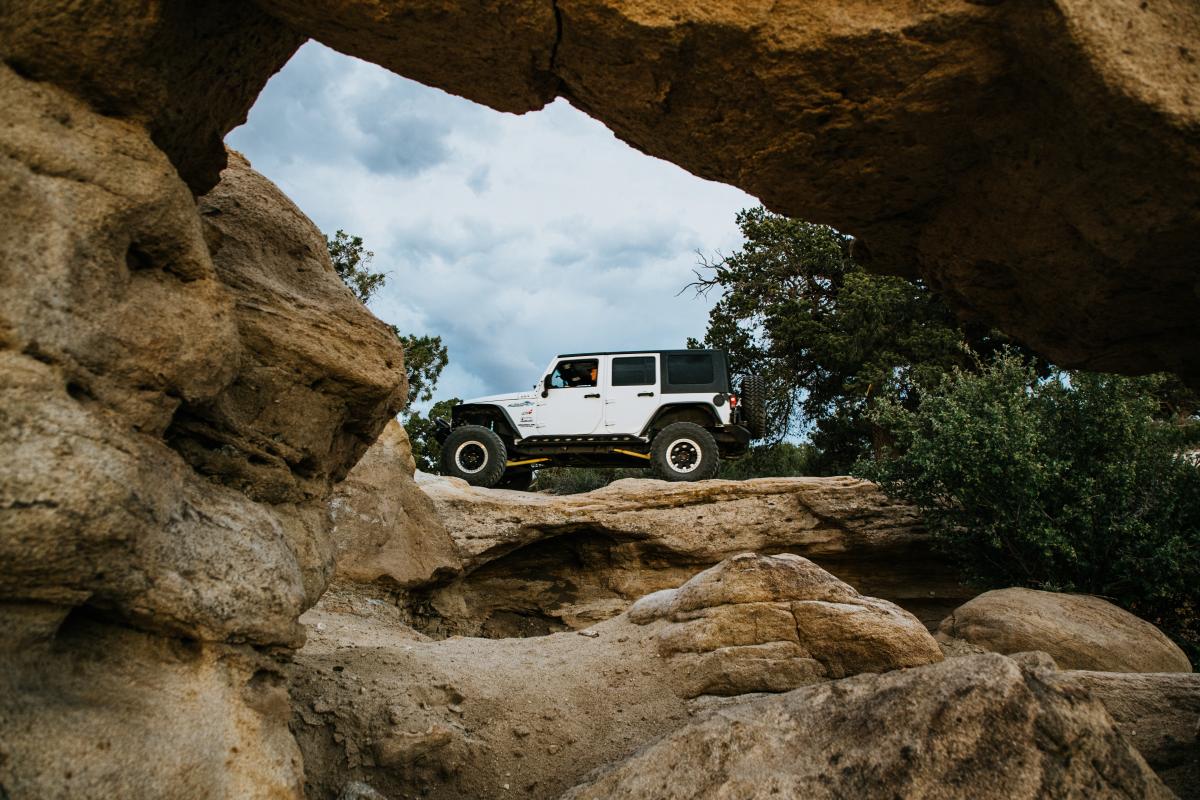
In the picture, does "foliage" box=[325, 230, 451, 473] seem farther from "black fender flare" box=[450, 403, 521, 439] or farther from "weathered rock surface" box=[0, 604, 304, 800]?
"weathered rock surface" box=[0, 604, 304, 800]

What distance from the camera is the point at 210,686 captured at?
11.5ft

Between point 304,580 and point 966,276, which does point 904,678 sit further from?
point 304,580

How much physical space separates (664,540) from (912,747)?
8684 millimetres

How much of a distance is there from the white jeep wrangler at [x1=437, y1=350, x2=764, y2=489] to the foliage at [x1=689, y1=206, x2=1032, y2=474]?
5.77 metres

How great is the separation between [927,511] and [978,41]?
891cm

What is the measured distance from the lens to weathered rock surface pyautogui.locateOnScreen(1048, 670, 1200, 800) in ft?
14.7

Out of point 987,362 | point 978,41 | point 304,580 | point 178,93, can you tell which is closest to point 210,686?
point 304,580

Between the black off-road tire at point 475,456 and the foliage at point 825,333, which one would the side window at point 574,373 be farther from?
the foliage at point 825,333

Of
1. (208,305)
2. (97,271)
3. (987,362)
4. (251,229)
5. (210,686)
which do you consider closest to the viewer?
(97,271)

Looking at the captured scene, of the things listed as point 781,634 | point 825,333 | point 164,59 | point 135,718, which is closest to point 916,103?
point 164,59

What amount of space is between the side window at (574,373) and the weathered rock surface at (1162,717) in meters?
10.6

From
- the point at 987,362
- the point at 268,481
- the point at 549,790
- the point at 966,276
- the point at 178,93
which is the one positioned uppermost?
the point at 987,362

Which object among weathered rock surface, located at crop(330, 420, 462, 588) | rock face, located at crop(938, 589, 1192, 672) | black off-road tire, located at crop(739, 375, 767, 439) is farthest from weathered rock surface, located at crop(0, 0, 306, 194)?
black off-road tire, located at crop(739, 375, 767, 439)

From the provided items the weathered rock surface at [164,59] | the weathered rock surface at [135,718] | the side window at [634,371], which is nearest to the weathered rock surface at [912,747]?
the weathered rock surface at [135,718]
